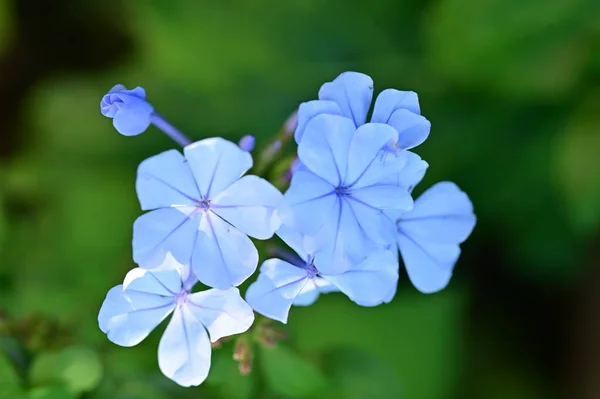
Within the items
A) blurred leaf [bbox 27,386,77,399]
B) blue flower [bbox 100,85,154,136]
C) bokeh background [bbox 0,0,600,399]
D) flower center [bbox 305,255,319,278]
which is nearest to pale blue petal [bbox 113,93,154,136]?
blue flower [bbox 100,85,154,136]

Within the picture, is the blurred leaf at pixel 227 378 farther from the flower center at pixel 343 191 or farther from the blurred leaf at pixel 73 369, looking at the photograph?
the flower center at pixel 343 191

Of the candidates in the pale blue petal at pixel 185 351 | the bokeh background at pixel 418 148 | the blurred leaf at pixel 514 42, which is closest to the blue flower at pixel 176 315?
the pale blue petal at pixel 185 351

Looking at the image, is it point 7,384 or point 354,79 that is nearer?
point 354,79

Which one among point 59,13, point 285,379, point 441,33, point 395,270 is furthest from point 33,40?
point 395,270

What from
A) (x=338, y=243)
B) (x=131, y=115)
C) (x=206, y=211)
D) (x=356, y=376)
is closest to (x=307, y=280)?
(x=338, y=243)

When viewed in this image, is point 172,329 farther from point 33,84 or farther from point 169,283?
point 33,84

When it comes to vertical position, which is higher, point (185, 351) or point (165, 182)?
point (165, 182)

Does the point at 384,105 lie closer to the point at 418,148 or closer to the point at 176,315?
the point at 176,315
